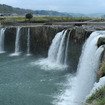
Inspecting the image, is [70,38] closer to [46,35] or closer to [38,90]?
[46,35]

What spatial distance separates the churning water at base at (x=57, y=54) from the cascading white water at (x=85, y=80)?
480cm

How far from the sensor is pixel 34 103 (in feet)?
46.3

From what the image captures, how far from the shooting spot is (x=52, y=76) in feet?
63.4

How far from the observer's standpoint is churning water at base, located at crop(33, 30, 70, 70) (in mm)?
22594

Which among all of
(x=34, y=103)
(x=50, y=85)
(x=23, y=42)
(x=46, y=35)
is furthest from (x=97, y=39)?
(x=23, y=42)

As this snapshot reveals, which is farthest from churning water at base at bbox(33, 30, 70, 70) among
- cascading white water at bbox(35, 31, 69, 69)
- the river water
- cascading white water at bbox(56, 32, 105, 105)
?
cascading white water at bbox(56, 32, 105, 105)

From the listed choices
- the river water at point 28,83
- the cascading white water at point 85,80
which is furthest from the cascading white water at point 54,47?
the cascading white water at point 85,80

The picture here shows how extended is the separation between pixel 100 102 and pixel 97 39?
896 cm

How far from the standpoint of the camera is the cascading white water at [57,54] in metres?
22.7

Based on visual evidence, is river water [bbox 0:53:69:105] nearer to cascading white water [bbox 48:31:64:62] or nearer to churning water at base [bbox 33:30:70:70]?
churning water at base [bbox 33:30:70:70]

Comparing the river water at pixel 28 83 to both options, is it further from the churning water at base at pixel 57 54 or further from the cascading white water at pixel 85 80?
the churning water at base at pixel 57 54

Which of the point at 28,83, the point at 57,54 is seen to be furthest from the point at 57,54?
the point at 28,83

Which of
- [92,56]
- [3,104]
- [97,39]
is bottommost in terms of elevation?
[3,104]

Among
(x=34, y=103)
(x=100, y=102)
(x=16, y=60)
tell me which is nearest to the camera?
(x=100, y=102)
